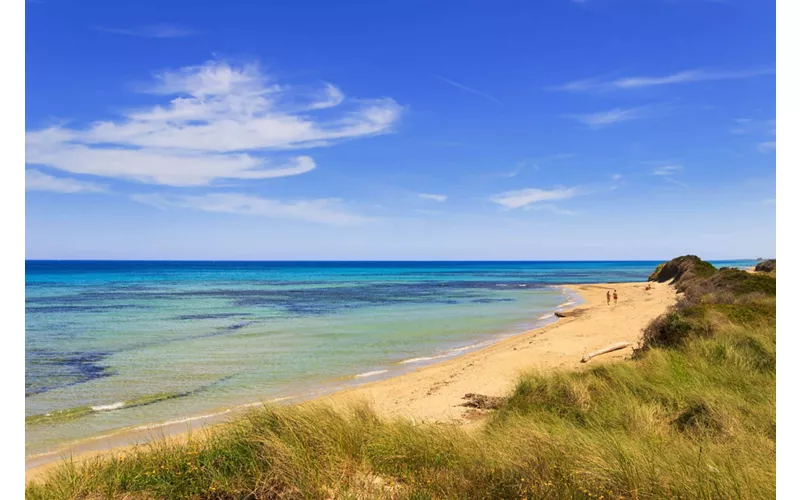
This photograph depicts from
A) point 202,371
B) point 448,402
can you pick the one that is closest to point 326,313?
point 202,371

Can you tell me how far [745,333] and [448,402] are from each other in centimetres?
822

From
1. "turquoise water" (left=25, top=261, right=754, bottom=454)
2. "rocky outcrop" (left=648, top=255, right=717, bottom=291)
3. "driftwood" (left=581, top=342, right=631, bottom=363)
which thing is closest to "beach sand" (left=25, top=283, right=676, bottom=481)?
"driftwood" (left=581, top=342, right=631, bottom=363)

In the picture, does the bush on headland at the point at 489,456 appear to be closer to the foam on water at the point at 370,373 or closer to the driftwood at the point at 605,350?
the driftwood at the point at 605,350

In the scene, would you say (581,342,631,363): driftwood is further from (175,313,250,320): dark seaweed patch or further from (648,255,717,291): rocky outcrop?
(648,255,717,291): rocky outcrop

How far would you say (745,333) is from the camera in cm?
1253

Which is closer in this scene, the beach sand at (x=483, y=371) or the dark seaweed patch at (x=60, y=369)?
the beach sand at (x=483, y=371)

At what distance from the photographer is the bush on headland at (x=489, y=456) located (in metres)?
5.11

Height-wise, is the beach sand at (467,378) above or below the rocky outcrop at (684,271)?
below

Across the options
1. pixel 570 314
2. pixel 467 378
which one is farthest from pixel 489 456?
pixel 570 314

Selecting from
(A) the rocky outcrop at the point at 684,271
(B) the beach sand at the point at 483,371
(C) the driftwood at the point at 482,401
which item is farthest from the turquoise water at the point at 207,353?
(A) the rocky outcrop at the point at 684,271

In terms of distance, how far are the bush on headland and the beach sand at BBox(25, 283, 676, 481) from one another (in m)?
1.77

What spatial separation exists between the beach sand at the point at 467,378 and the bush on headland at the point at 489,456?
5.82ft

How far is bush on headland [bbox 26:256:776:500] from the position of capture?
5113 mm

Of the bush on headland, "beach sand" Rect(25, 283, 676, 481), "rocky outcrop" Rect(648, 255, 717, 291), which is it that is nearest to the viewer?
the bush on headland
